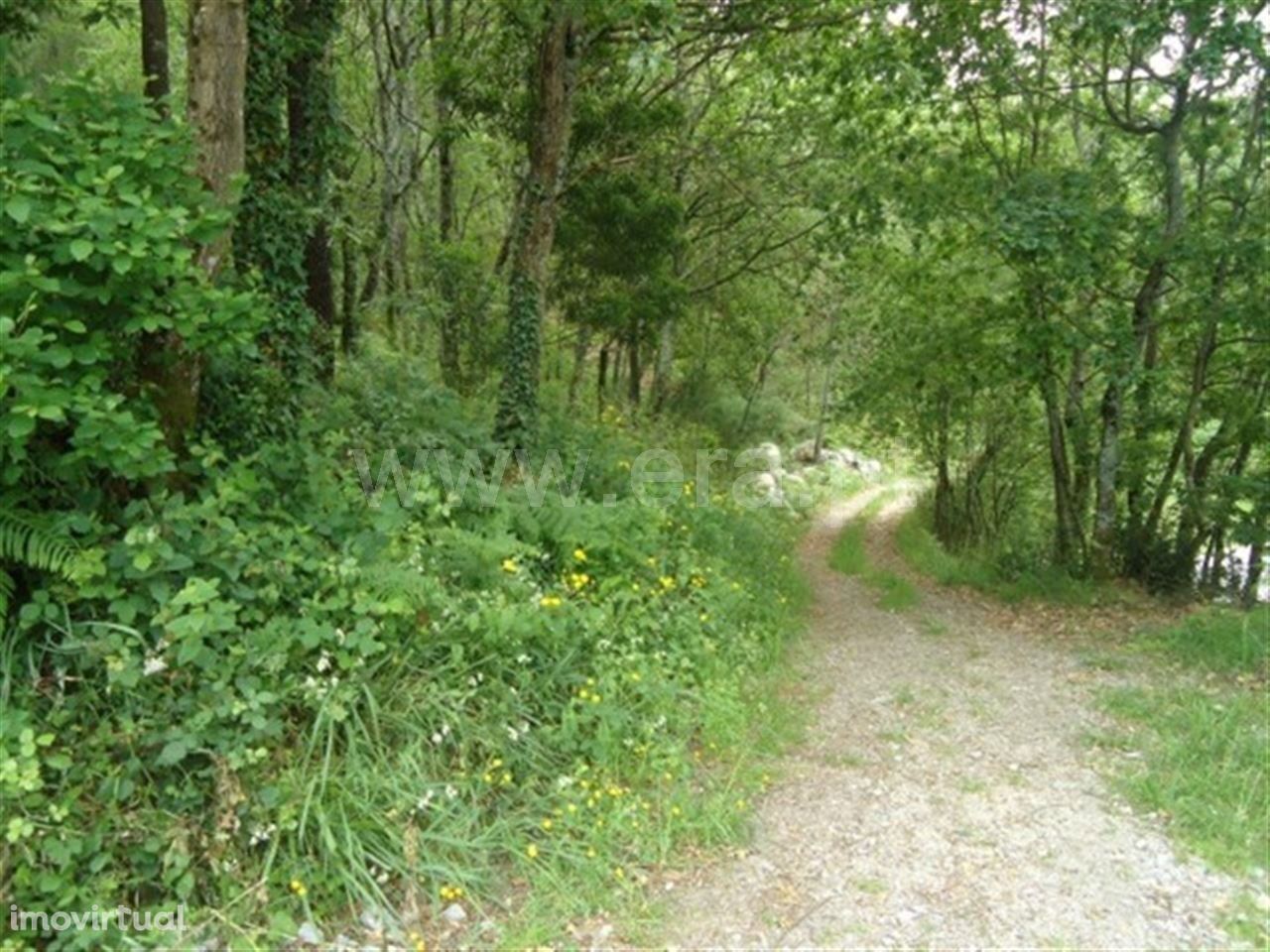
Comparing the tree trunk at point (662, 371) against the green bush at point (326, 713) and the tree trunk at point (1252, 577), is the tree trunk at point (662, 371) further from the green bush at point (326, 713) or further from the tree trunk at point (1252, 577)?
the green bush at point (326, 713)

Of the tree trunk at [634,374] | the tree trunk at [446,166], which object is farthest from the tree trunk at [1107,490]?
the tree trunk at [446,166]

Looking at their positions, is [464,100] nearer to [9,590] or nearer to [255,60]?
[255,60]

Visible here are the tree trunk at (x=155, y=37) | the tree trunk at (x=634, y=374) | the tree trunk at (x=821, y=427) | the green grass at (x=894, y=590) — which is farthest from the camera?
the tree trunk at (x=821, y=427)

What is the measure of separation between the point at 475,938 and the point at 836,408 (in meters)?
11.9

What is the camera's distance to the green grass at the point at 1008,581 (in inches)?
331

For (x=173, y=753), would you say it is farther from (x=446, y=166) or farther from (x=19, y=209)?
(x=446, y=166)

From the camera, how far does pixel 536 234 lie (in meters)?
8.00

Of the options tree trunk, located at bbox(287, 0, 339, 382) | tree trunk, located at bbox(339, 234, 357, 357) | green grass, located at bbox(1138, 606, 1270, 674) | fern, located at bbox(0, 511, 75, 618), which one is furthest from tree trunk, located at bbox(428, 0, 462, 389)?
green grass, located at bbox(1138, 606, 1270, 674)

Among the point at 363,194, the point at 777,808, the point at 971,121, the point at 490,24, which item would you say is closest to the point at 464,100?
the point at 490,24

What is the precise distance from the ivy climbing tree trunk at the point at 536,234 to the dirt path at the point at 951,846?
415 centimetres

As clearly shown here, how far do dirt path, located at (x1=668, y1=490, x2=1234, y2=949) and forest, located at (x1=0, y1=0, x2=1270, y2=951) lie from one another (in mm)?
300

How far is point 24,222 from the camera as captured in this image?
275 centimetres

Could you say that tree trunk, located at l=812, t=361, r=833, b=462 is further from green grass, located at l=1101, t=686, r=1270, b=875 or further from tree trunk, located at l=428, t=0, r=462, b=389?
green grass, located at l=1101, t=686, r=1270, b=875

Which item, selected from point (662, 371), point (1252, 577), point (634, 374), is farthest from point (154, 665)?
point (662, 371)
